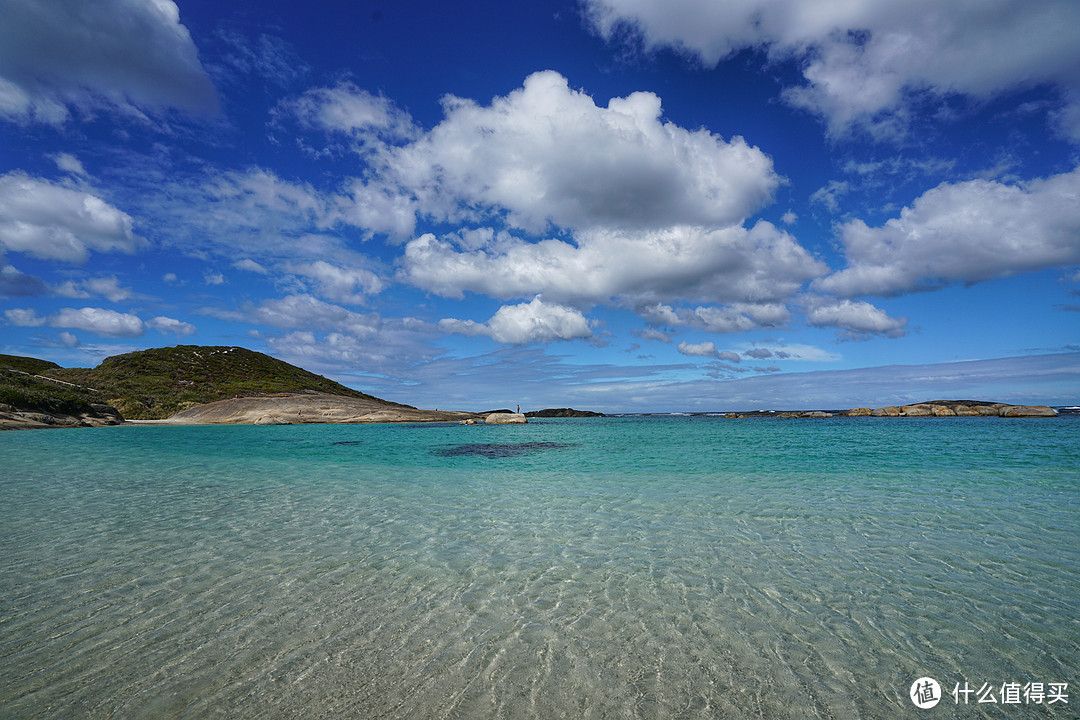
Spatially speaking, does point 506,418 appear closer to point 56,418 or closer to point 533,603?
point 56,418

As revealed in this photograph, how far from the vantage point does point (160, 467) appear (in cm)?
2183

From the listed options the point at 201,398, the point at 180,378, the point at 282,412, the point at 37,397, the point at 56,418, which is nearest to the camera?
the point at 37,397

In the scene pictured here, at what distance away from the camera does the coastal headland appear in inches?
2438

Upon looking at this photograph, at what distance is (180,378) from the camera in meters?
108

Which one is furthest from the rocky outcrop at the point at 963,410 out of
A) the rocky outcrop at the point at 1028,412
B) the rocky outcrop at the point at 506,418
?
the rocky outcrop at the point at 506,418

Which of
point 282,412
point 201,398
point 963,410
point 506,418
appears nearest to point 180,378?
point 201,398

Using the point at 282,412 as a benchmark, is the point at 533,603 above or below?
below

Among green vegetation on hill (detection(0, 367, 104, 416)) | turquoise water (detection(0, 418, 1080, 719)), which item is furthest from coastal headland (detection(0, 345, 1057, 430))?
turquoise water (detection(0, 418, 1080, 719))

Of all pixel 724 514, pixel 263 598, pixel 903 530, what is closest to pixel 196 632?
pixel 263 598

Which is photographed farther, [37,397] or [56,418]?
[56,418]

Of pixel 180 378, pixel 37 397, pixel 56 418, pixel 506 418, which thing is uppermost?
pixel 180 378

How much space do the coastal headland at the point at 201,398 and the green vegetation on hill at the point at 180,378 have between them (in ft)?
0.62

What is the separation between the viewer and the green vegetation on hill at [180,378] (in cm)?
9262

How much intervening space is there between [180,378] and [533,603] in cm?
13152
